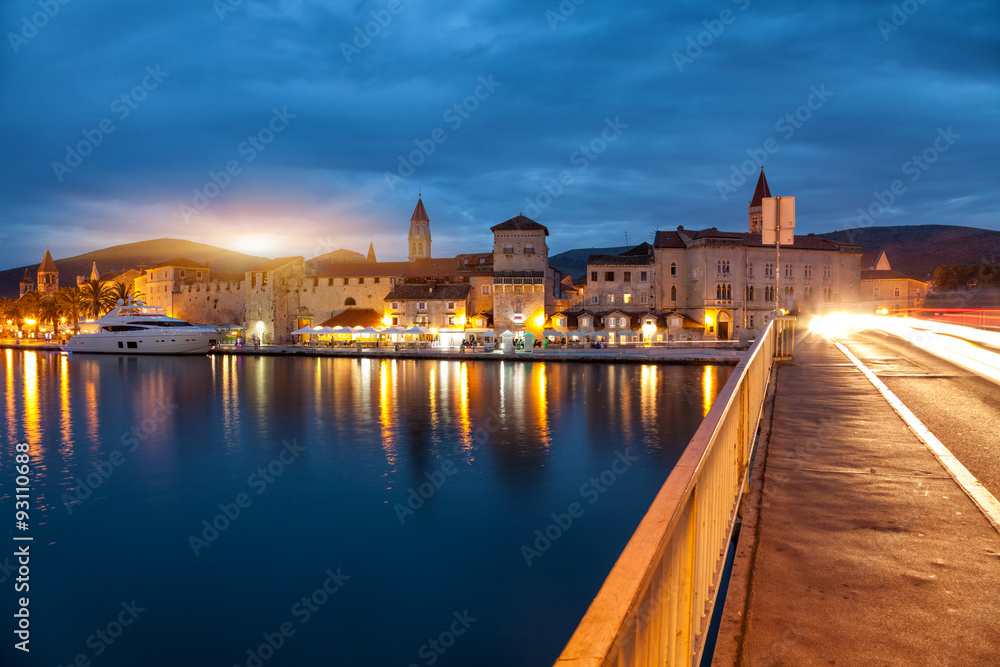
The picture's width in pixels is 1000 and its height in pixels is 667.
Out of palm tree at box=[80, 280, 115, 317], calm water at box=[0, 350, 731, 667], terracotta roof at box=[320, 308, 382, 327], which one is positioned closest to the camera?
calm water at box=[0, 350, 731, 667]

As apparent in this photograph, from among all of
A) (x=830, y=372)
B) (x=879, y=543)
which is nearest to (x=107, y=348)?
(x=830, y=372)

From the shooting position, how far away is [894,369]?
45.8ft

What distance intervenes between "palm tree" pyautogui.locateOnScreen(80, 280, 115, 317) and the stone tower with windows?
5385 centimetres

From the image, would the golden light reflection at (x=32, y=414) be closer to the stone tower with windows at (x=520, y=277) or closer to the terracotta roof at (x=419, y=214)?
the stone tower with windows at (x=520, y=277)

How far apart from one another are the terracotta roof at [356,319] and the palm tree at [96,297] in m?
32.5

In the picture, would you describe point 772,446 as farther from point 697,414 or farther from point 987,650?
point 697,414

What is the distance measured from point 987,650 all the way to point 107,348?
8144 cm

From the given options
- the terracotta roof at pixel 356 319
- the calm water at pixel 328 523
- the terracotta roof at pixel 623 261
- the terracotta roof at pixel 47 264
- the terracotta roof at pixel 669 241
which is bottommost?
the calm water at pixel 328 523

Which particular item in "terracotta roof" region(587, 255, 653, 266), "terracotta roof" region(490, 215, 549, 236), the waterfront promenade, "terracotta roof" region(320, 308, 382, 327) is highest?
"terracotta roof" region(490, 215, 549, 236)

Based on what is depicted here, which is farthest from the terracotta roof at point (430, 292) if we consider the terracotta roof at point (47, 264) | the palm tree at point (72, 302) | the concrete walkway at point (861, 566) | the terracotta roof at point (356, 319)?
the terracotta roof at point (47, 264)

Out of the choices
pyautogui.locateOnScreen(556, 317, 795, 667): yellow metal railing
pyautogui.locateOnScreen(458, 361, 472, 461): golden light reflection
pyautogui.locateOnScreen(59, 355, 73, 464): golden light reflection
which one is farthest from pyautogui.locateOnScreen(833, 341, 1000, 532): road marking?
pyautogui.locateOnScreen(59, 355, 73, 464): golden light reflection

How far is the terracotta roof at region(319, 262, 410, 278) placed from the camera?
245 feet

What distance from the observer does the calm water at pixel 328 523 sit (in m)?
9.80

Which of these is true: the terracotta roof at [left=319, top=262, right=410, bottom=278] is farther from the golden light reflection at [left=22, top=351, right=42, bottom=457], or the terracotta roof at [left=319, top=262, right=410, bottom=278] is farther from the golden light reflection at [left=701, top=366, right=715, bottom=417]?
the golden light reflection at [left=701, top=366, right=715, bottom=417]
